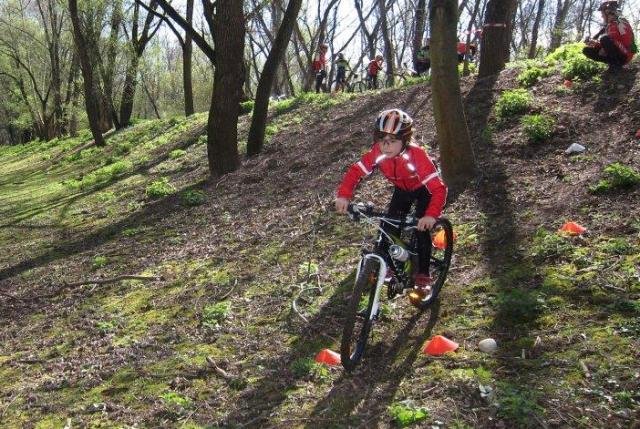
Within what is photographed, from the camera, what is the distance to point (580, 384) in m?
3.58

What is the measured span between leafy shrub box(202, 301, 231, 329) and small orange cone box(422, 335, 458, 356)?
7.37 feet

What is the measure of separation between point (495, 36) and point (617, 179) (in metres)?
5.03

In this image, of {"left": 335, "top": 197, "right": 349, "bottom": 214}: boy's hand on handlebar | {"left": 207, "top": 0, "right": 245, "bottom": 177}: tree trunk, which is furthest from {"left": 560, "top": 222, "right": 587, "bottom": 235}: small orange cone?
{"left": 207, "top": 0, "right": 245, "bottom": 177}: tree trunk

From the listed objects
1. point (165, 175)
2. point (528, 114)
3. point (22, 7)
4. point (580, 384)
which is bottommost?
point (580, 384)

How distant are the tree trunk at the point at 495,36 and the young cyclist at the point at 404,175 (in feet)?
20.6

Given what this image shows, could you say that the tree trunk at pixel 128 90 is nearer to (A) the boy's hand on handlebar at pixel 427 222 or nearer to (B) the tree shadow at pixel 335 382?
(B) the tree shadow at pixel 335 382

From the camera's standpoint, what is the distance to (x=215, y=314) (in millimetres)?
5684

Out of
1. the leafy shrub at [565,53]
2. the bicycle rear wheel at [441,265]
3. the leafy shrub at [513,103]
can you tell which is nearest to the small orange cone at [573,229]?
the bicycle rear wheel at [441,265]

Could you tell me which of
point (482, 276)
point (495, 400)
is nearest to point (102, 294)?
point (482, 276)

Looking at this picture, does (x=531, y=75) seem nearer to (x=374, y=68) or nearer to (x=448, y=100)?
(x=448, y=100)

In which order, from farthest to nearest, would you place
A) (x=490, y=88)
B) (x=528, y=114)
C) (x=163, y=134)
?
(x=163, y=134) < (x=490, y=88) < (x=528, y=114)

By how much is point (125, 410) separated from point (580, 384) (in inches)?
134

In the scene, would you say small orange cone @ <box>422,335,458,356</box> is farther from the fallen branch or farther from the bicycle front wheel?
the fallen branch

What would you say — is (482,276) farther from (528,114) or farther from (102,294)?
(102,294)
